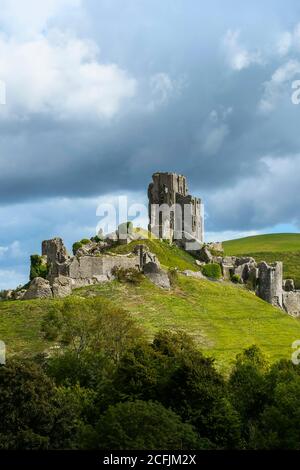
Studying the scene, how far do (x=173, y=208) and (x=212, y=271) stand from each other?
39.0 metres

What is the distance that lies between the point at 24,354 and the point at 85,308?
7.16 meters

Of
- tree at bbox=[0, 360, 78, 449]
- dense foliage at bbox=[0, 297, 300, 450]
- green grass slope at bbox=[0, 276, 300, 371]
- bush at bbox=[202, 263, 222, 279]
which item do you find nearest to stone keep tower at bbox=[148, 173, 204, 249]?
bush at bbox=[202, 263, 222, 279]

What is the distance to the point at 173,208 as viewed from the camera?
549ft

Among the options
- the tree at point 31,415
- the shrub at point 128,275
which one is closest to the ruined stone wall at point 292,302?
the shrub at point 128,275

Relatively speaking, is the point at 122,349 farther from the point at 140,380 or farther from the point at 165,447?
the point at 165,447

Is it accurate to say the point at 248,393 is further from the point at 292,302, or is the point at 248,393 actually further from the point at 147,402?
the point at 292,302

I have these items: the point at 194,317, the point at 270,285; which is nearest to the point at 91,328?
the point at 194,317

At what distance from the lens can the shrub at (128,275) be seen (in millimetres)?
106000

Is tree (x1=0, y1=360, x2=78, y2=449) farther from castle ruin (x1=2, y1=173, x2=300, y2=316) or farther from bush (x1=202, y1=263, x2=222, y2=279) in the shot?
bush (x1=202, y1=263, x2=222, y2=279)

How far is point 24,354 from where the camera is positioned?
78.6 m

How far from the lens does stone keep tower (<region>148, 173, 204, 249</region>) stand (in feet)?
534

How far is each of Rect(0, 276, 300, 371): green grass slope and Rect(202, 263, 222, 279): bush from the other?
12.5 meters

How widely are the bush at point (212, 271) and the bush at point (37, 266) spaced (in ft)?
76.2
